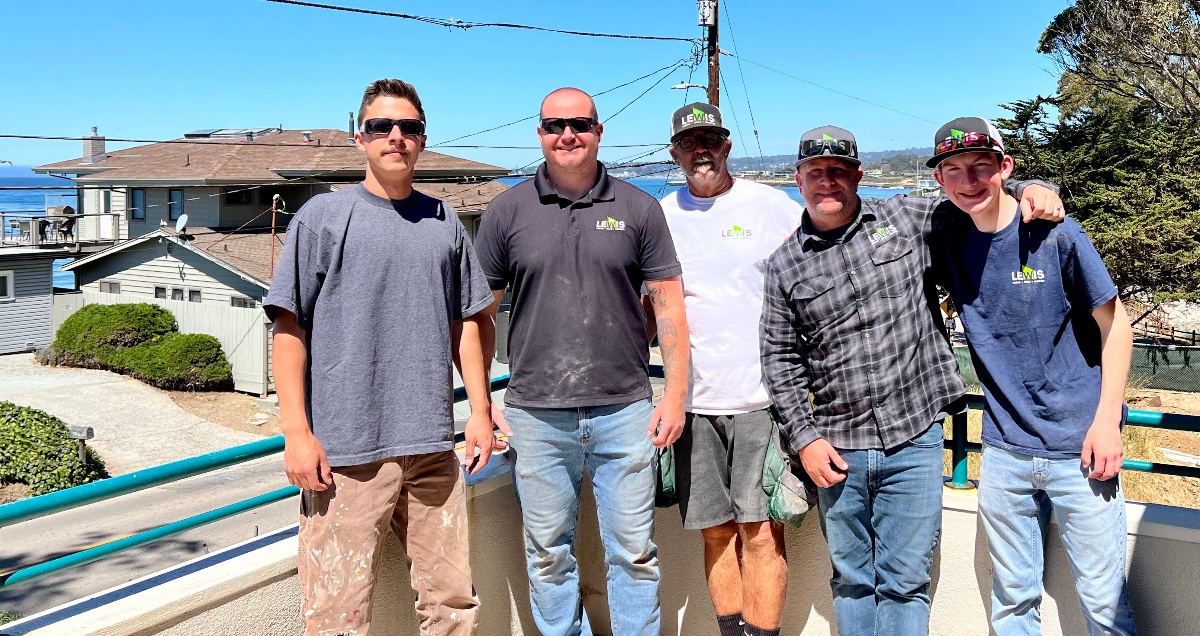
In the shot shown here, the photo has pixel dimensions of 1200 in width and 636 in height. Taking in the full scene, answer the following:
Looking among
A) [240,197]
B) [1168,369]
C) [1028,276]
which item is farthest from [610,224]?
[1168,369]

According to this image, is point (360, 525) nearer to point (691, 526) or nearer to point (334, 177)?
point (691, 526)

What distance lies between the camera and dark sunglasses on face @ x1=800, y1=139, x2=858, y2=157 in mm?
2973

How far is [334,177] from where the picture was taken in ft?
88.6

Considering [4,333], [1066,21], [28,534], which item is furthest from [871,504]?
[4,333]

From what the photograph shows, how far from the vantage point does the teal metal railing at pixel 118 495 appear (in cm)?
222

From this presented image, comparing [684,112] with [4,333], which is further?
[4,333]

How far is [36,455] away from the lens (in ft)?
44.7

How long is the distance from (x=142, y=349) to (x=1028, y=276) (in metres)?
26.0

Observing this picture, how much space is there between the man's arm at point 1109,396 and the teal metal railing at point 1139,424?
0.24 m

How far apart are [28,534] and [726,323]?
47.9 ft

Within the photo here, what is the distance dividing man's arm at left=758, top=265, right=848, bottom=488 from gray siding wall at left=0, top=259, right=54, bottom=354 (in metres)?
32.0

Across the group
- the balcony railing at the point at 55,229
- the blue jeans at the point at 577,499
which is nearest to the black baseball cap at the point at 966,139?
the blue jeans at the point at 577,499

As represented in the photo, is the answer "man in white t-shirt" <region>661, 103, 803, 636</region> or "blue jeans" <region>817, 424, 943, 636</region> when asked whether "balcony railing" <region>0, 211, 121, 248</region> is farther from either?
"blue jeans" <region>817, 424, 943, 636</region>

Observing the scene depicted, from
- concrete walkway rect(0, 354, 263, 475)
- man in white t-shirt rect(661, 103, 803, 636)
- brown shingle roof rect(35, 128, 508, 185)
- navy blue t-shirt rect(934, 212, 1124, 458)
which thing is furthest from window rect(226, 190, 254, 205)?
navy blue t-shirt rect(934, 212, 1124, 458)
